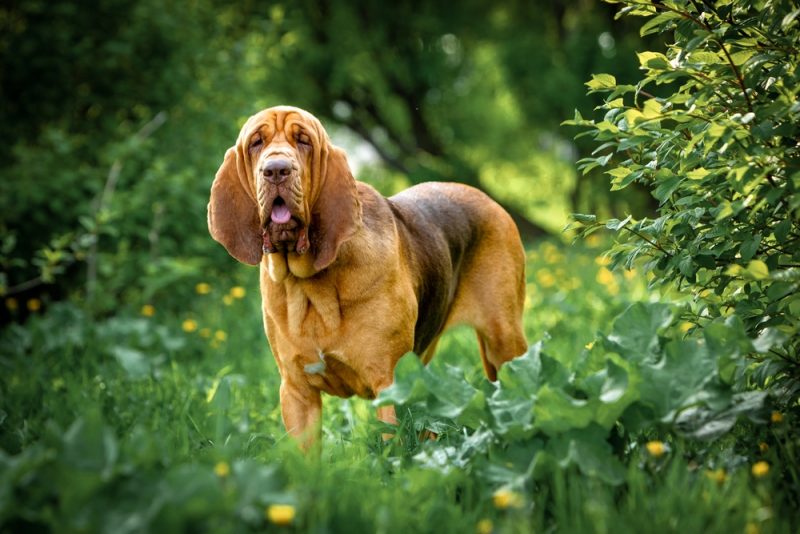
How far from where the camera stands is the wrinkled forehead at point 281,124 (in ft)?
12.8

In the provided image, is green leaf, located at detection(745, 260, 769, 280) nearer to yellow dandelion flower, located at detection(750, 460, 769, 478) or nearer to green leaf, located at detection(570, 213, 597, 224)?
yellow dandelion flower, located at detection(750, 460, 769, 478)

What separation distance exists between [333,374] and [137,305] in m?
3.85

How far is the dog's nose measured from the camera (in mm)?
3682

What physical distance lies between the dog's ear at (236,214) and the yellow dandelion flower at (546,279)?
4.61m

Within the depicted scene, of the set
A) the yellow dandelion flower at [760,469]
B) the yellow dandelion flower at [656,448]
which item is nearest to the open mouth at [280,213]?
the yellow dandelion flower at [656,448]

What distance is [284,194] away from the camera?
373 cm

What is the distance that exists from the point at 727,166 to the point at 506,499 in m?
1.52

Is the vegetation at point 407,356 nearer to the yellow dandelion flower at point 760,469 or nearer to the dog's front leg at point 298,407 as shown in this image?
the yellow dandelion flower at point 760,469

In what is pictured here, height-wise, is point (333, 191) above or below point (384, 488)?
above

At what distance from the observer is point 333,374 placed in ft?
13.1

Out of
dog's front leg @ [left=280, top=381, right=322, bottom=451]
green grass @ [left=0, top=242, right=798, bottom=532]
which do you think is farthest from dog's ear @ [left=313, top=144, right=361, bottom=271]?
green grass @ [left=0, top=242, right=798, bottom=532]

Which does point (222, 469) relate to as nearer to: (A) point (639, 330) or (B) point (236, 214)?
(A) point (639, 330)

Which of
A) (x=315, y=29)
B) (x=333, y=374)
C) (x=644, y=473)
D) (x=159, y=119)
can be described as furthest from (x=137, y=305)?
(x=315, y=29)

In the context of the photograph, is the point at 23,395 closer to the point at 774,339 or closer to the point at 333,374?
the point at 333,374
